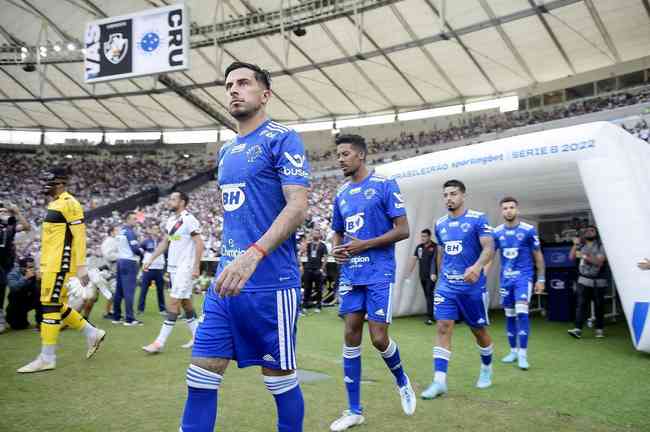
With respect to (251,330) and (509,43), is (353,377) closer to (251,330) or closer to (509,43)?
(251,330)

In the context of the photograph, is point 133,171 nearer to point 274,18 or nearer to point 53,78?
point 53,78

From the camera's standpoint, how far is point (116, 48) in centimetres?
1652

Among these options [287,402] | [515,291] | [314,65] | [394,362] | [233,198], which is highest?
[314,65]

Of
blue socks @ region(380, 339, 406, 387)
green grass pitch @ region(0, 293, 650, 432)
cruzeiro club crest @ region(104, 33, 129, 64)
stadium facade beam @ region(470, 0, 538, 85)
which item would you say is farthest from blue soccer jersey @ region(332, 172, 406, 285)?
stadium facade beam @ region(470, 0, 538, 85)

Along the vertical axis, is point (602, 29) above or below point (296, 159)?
above

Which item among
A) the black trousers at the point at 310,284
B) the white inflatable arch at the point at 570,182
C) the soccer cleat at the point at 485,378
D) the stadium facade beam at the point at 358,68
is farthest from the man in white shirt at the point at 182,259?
the stadium facade beam at the point at 358,68

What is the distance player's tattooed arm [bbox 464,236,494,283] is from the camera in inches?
190

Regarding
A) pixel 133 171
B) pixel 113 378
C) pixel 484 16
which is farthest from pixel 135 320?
pixel 133 171

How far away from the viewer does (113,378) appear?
5.24 metres

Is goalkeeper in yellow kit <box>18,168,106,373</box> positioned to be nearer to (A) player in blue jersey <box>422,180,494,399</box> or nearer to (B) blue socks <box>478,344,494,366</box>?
(A) player in blue jersey <box>422,180,494,399</box>

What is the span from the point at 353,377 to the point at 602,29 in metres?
25.8

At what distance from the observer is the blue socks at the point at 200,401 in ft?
7.54

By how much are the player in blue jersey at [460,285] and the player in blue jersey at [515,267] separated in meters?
1.62

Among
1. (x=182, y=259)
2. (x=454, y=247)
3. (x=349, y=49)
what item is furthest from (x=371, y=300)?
(x=349, y=49)
